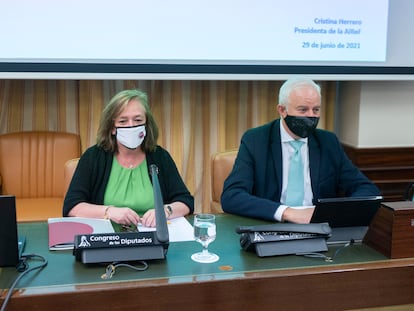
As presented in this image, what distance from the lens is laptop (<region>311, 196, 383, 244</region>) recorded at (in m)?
1.37

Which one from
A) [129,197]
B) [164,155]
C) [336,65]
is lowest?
[129,197]

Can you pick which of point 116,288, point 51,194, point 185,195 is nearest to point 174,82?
point 51,194

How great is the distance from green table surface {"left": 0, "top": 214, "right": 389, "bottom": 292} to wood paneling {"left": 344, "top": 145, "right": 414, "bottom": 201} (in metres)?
1.70

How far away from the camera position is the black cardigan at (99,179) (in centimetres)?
184

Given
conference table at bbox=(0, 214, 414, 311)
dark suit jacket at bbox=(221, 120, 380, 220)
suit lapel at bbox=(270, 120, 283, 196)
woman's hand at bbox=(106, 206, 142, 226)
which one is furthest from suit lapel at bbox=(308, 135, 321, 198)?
woman's hand at bbox=(106, 206, 142, 226)

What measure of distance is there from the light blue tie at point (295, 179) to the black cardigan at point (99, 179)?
0.38 m

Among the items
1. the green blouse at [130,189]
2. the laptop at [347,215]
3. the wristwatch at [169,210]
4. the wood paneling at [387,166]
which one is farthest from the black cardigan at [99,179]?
the wood paneling at [387,166]

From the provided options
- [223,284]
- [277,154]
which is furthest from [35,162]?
[223,284]

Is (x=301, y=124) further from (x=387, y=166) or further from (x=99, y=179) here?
(x=387, y=166)

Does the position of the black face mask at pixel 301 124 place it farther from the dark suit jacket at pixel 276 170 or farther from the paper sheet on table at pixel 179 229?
the paper sheet on table at pixel 179 229

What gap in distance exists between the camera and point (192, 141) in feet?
10.2

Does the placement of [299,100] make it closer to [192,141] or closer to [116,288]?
[116,288]

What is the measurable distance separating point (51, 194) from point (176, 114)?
2.83 feet

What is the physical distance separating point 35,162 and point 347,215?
6.51 feet
